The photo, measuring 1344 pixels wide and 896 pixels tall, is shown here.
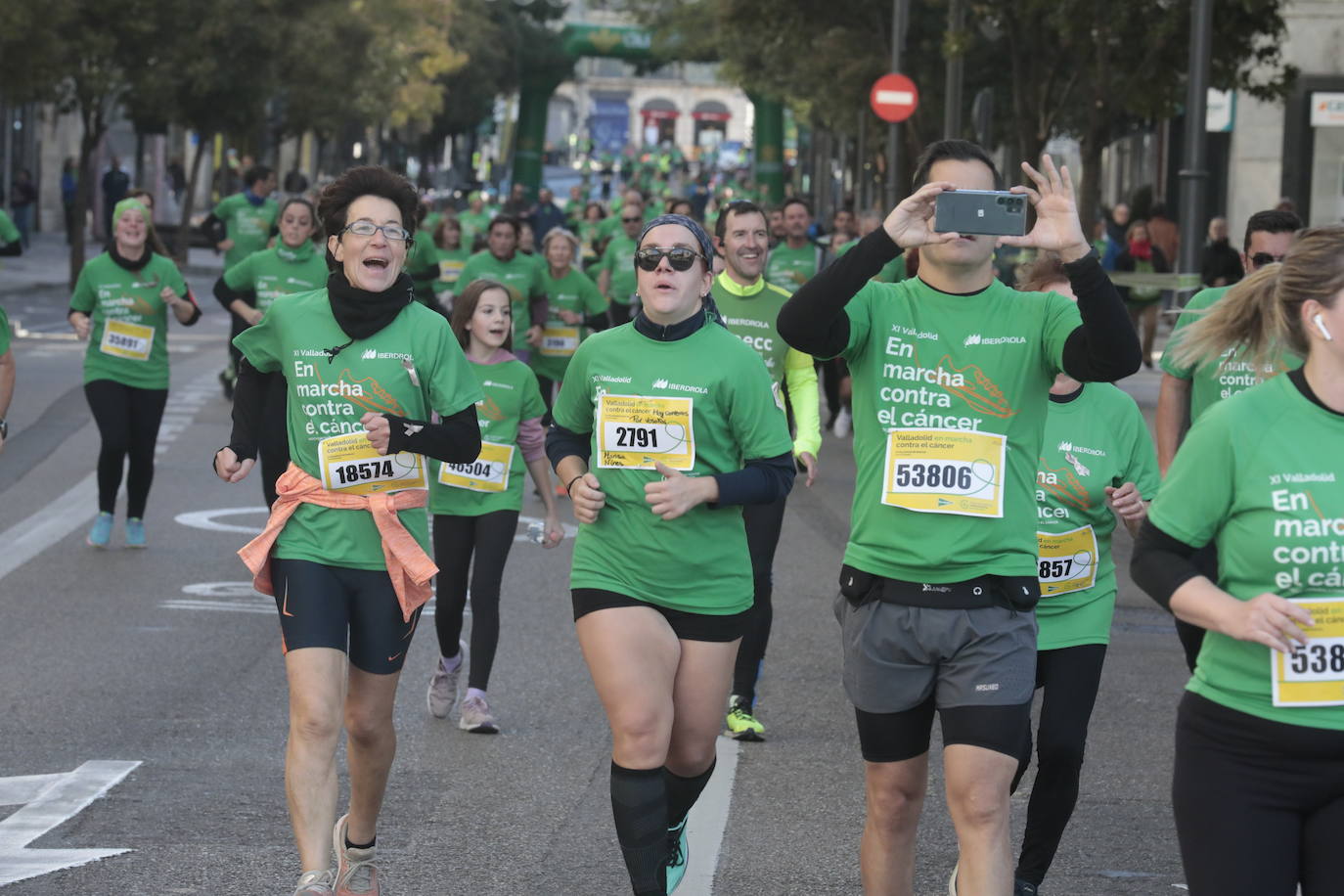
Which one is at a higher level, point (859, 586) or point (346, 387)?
point (346, 387)

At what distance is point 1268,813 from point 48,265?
41.6 meters

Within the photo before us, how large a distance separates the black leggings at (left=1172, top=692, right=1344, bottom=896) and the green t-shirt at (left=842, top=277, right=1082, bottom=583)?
1.13 meters

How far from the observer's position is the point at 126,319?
1227 cm

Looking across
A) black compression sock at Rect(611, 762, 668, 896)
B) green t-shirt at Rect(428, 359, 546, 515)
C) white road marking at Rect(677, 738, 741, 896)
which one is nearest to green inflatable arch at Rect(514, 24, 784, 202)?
green t-shirt at Rect(428, 359, 546, 515)

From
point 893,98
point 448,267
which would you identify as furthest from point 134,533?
point 893,98

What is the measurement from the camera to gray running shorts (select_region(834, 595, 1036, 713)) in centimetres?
488

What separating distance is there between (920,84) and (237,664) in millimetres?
27552

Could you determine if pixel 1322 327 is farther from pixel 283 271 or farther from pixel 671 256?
pixel 283 271

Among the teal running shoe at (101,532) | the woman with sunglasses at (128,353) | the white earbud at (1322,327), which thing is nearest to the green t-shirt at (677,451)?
the white earbud at (1322,327)

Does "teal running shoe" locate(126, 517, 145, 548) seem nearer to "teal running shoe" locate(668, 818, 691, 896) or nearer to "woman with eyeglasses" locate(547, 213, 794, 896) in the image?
Result: "woman with eyeglasses" locate(547, 213, 794, 896)

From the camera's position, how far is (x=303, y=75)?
49.4 m

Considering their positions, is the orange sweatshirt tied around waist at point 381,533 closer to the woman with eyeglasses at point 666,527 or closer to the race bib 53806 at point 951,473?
the woman with eyeglasses at point 666,527

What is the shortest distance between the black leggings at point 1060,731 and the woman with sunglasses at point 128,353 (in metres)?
7.54

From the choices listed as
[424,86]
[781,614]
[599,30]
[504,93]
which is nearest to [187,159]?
[424,86]
